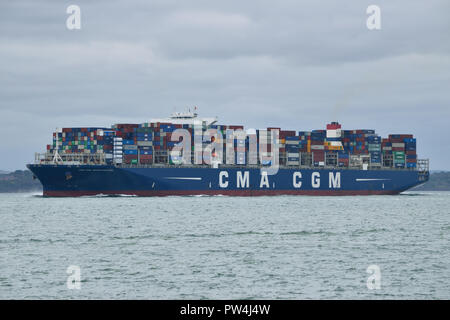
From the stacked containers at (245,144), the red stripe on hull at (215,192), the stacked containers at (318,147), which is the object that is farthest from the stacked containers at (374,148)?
the stacked containers at (318,147)

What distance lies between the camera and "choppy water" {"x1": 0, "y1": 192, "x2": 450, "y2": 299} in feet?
67.8

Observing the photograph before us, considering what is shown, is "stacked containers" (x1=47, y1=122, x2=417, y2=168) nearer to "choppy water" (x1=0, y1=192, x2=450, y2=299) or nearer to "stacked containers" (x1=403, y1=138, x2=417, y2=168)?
"stacked containers" (x1=403, y1=138, x2=417, y2=168)

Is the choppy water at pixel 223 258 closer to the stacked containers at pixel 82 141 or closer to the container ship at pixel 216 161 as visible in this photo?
the container ship at pixel 216 161

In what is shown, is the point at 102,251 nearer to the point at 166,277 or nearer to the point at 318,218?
the point at 166,277

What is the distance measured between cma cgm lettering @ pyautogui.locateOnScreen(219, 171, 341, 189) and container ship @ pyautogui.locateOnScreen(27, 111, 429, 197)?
12 cm

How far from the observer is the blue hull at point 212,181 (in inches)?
2699

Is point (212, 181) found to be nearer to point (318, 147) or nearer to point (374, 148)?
point (318, 147)

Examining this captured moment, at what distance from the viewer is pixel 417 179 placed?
92250 millimetres

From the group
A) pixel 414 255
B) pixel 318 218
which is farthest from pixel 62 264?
pixel 318 218

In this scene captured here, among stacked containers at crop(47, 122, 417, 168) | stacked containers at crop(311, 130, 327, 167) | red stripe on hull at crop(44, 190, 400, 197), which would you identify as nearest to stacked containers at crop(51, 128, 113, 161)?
stacked containers at crop(47, 122, 417, 168)

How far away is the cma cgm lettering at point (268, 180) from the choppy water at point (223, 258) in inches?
1190

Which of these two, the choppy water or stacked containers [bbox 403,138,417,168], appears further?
stacked containers [bbox 403,138,417,168]

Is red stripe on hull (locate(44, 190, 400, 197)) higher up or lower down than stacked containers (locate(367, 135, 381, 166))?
lower down
